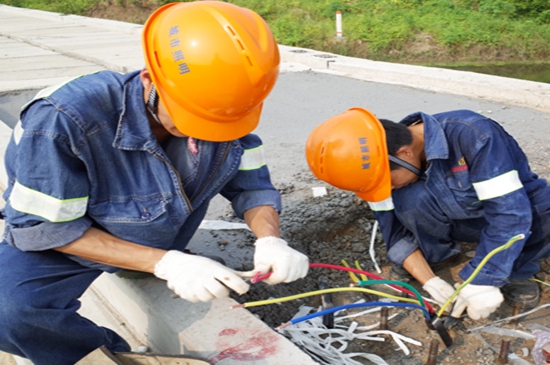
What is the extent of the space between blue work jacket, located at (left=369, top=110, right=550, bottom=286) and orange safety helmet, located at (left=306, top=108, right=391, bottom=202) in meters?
0.23

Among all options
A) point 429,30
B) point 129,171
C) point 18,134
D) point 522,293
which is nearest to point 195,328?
point 129,171

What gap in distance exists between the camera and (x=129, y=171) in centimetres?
207

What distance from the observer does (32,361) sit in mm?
2115

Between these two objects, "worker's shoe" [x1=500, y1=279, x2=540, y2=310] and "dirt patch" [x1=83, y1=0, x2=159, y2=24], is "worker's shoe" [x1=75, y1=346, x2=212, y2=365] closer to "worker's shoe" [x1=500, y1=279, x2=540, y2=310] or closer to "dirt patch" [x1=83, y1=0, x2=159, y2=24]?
"worker's shoe" [x1=500, y1=279, x2=540, y2=310]

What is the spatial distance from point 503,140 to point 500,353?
93 cm

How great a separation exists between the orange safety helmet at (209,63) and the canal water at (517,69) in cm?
948

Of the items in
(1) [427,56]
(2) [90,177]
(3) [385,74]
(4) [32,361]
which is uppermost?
(2) [90,177]

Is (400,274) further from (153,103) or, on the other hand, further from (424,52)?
(424,52)

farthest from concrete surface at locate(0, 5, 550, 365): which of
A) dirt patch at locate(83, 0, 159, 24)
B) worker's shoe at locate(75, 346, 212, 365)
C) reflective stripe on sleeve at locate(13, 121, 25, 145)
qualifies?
dirt patch at locate(83, 0, 159, 24)

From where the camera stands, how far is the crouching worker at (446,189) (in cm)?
241

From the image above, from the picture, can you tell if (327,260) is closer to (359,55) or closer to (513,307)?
(513,307)

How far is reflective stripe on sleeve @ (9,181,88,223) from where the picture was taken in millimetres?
1864

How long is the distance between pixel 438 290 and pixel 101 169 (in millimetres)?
1674

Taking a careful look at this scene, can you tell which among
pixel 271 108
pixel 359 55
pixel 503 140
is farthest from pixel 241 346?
pixel 359 55
